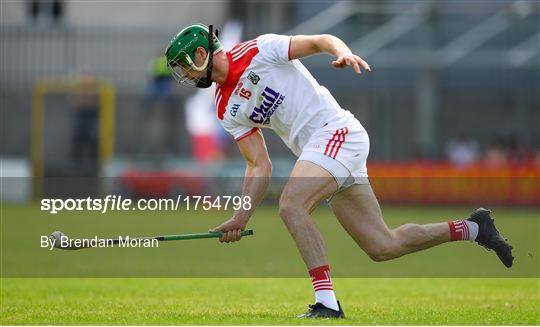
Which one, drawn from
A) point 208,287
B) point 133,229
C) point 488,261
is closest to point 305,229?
point 208,287

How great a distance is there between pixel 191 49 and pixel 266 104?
0.71 metres

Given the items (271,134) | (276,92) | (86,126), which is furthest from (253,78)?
(86,126)

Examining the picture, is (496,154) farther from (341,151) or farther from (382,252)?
(341,151)

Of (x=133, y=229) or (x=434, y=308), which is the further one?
(x=133, y=229)

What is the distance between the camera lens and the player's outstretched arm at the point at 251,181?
930 cm

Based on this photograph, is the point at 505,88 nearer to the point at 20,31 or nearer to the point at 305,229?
the point at 20,31

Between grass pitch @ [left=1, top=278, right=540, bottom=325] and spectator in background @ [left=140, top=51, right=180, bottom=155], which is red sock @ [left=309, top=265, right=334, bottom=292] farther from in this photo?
spectator in background @ [left=140, top=51, right=180, bottom=155]

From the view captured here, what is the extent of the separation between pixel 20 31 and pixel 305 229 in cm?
2170

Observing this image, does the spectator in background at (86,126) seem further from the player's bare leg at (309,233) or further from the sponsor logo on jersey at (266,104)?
the player's bare leg at (309,233)

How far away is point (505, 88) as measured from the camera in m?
29.4

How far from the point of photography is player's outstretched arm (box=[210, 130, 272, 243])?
930 cm

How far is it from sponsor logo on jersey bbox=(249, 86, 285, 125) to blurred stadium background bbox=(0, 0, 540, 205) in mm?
17580

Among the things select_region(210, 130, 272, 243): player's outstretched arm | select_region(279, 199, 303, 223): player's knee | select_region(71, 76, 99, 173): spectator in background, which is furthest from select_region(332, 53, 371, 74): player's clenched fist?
select_region(71, 76, 99, 173): spectator in background

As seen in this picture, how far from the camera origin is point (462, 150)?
2772cm
